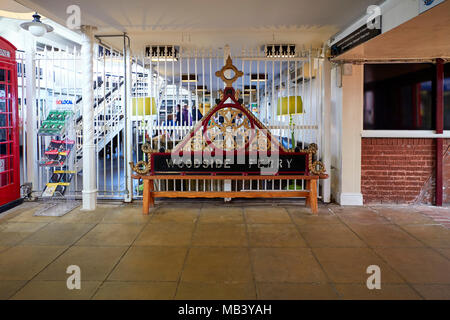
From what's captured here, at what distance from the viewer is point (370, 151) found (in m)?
5.70

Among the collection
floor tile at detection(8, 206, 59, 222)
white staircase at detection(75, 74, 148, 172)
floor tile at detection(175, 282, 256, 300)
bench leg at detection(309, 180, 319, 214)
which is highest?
white staircase at detection(75, 74, 148, 172)

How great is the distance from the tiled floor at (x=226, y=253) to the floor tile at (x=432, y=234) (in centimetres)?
1

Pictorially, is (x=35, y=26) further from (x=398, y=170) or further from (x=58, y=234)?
(x=398, y=170)

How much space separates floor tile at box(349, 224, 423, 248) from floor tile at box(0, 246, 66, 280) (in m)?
3.32

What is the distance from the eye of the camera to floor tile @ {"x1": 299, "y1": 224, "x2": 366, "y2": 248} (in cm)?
382

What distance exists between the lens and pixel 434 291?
2703 mm

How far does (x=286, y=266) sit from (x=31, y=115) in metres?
4.97

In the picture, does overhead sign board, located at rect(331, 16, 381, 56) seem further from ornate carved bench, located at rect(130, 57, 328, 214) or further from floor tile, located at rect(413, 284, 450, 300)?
floor tile, located at rect(413, 284, 450, 300)

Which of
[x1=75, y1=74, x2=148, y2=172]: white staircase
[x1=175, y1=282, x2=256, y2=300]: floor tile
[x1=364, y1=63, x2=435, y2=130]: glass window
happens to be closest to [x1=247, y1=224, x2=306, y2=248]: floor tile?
[x1=175, y1=282, x2=256, y2=300]: floor tile

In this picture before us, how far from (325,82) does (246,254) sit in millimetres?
3496

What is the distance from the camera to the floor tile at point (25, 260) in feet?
9.84
